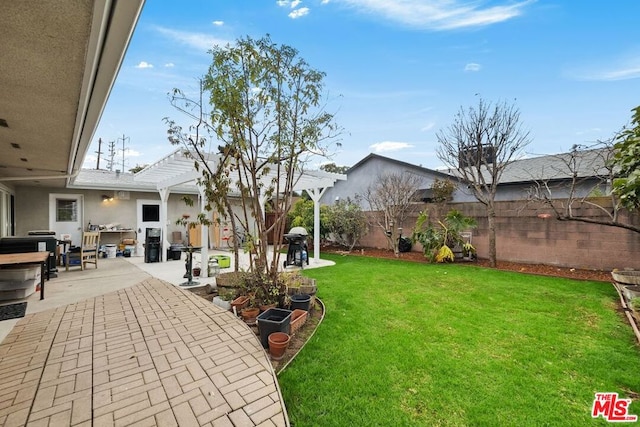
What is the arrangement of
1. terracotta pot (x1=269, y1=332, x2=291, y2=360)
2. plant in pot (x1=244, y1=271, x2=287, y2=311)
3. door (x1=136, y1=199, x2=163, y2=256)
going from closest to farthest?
terracotta pot (x1=269, y1=332, x2=291, y2=360) → plant in pot (x1=244, y1=271, x2=287, y2=311) → door (x1=136, y1=199, x2=163, y2=256)

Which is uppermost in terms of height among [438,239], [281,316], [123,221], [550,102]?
[550,102]

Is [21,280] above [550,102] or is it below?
below

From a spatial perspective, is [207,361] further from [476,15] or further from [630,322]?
[476,15]

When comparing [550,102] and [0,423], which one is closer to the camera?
[0,423]

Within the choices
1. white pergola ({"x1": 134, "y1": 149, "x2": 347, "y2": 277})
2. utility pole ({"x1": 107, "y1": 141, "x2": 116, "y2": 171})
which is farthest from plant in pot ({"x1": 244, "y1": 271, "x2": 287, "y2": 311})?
utility pole ({"x1": 107, "y1": 141, "x2": 116, "y2": 171})

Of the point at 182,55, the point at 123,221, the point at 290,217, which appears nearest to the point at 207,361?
the point at 182,55

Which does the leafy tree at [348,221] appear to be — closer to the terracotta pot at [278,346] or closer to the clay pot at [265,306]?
the clay pot at [265,306]

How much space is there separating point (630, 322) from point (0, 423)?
664 cm

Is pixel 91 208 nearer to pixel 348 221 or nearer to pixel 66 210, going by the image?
pixel 66 210

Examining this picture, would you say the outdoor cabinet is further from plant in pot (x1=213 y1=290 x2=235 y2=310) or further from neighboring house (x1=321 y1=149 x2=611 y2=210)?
neighboring house (x1=321 y1=149 x2=611 y2=210)

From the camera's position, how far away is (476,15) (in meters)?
6.60

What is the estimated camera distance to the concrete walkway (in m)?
1.96

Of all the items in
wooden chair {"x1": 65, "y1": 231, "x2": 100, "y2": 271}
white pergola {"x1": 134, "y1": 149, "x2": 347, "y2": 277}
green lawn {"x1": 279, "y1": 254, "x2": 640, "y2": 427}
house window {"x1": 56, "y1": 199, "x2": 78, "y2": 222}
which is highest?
white pergola {"x1": 134, "y1": 149, "x2": 347, "y2": 277}

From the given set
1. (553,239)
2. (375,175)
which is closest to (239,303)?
(553,239)
